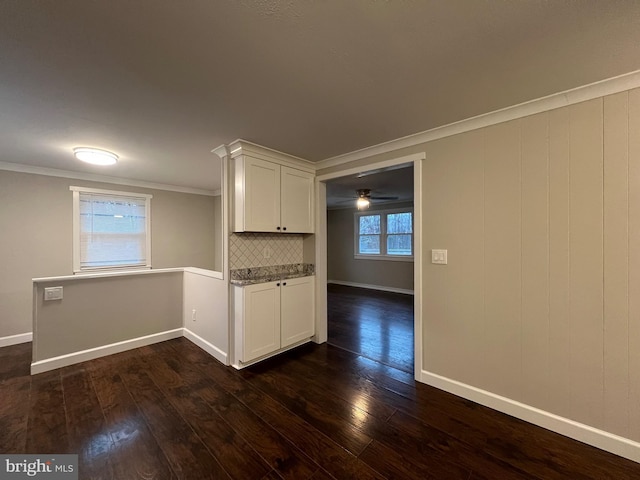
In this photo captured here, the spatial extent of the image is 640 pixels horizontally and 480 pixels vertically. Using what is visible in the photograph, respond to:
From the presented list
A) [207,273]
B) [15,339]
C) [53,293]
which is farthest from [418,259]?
[15,339]

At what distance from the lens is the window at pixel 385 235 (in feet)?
22.3

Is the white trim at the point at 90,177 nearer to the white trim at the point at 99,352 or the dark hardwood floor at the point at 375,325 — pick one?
the white trim at the point at 99,352

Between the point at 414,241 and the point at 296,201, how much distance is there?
152cm

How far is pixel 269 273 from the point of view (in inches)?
130

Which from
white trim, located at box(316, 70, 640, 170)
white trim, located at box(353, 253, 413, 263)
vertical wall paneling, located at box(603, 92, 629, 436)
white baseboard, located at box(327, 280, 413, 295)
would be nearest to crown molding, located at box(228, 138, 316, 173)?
white trim, located at box(316, 70, 640, 170)

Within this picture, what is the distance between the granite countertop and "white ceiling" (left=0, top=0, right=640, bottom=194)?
151cm

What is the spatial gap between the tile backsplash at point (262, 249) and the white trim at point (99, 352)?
167 cm

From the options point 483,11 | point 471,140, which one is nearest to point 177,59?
point 483,11

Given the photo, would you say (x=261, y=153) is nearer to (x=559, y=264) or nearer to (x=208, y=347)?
(x=208, y=347)

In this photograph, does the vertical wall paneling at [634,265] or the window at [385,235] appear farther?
the window at [385,235]

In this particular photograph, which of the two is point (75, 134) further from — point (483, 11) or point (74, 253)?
point (483, 11)

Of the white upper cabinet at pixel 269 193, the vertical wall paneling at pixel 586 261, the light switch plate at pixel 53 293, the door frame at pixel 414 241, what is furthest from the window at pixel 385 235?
the light switch plate at pixel 53 293

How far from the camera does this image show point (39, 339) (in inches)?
107

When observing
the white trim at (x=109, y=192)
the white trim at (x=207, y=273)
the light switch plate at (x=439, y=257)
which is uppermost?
the white trim at (x=109, y=192)
